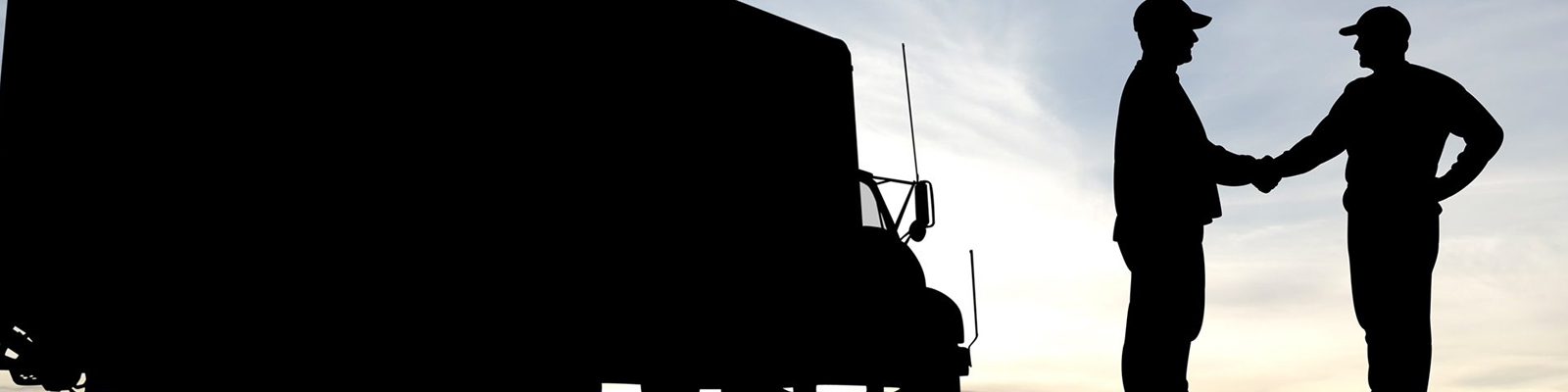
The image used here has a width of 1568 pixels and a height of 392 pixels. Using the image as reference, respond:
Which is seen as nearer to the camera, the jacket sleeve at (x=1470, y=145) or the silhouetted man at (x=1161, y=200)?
the silhouetted man at (x=1161, y=200)

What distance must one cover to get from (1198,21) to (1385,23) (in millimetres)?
769

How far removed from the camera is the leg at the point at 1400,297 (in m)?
5.52

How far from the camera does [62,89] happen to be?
23.7ft

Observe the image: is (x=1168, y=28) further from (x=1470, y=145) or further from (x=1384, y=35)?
(x=1470, y=145)

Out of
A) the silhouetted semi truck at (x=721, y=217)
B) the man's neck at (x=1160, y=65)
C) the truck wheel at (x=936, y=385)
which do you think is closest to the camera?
the man's neck at (x=1160, y=65)

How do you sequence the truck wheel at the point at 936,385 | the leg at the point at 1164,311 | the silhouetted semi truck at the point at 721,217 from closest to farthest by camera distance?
the leg at the point at 1164,311, the silhouetted semi truck at the point at 721,217, the truck wheel at the point at 936,385

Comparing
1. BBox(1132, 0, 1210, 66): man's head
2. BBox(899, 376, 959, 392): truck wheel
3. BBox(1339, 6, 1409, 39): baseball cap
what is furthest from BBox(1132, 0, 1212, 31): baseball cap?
BBox(899, 376, 959, 392): truck wheel

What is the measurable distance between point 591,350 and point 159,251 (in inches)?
88.2

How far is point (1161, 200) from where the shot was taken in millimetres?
5473

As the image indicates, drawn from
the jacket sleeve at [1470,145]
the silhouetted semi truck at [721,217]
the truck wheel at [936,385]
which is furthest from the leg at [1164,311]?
the truck wheel at [936,385]

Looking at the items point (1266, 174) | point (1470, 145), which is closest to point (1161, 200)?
point (1266, 174)

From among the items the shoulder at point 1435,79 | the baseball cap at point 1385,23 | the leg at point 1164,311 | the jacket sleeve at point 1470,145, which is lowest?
the leg at point 1164,311

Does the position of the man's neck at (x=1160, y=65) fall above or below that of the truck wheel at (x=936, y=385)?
above

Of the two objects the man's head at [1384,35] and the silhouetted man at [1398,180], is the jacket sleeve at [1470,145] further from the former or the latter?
the man's head at [1384,35]
